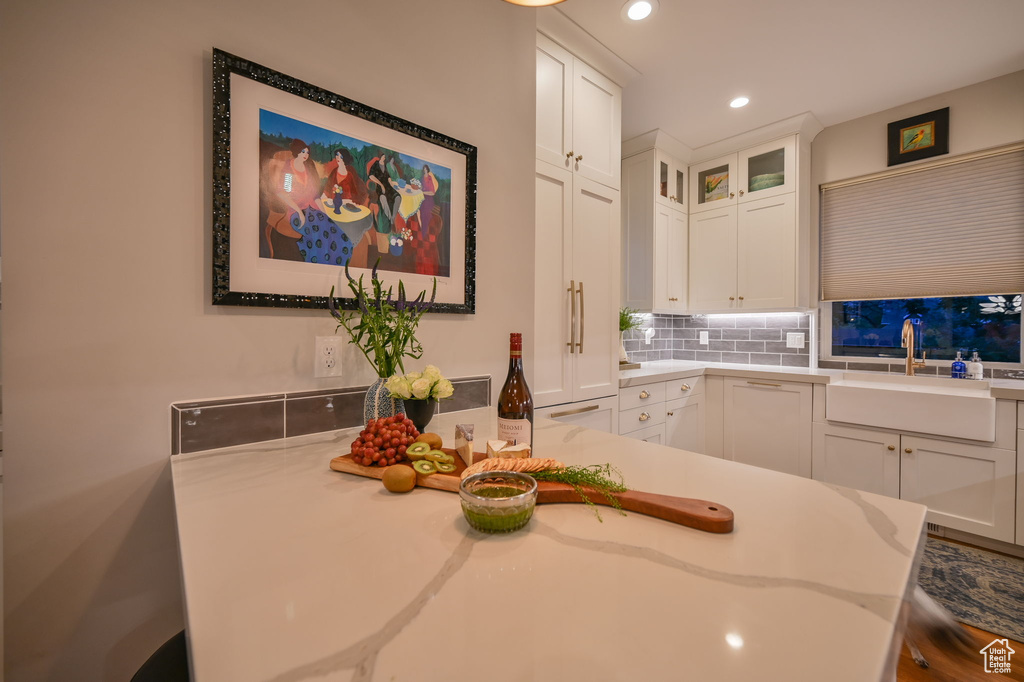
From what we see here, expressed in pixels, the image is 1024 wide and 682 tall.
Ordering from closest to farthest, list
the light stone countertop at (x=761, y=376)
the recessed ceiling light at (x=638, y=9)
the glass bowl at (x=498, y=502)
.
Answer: the glass bowl at (x=498, y=502), the recessed ceiling light at (x=638, y=9), the light stone countertop at (x=761, y=376)

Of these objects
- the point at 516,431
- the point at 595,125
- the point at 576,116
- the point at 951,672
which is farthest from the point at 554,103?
the point at 951,672

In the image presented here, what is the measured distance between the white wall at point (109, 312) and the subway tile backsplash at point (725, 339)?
10.3ft

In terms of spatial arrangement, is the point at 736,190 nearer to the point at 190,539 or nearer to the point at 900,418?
the point at 900,418

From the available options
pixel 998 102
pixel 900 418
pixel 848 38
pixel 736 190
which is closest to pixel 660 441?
pixel 900 418

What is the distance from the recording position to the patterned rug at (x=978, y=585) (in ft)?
5.77

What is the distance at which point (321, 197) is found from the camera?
1275 mm

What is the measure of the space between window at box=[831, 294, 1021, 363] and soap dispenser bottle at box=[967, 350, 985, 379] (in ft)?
0.33

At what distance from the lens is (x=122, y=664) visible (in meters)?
1.00

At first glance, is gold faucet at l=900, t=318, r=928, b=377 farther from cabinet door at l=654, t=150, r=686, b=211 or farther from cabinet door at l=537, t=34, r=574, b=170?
cabinet door at l=537, t=34, r=574, b=170

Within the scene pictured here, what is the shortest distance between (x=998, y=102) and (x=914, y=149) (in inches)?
16.0

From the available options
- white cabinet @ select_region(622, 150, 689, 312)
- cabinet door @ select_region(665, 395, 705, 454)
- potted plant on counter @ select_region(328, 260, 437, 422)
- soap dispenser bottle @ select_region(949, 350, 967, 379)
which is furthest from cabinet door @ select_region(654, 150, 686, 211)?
potted plant on counter @ select_region(328, 260, 437, 422)

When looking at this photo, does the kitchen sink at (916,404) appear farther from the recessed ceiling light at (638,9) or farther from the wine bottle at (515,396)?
the wine bottle at (515,396)

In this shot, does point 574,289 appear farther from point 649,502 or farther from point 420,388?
point 649,502

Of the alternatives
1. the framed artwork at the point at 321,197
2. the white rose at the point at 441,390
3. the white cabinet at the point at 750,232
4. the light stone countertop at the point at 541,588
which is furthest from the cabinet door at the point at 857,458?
the white rose at the point at 441,390
